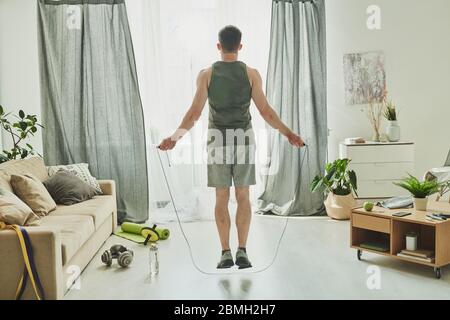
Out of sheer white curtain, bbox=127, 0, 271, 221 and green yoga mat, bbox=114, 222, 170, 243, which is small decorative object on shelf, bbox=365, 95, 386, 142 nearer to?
sheer white curtain, bbox=127, 0, 271, 221

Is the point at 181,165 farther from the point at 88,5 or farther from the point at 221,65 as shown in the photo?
the point at 221,65

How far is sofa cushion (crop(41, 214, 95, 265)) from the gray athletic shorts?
3.00 ft

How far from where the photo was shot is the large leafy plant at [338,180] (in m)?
4.89

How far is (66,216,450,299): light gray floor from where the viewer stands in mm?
3014

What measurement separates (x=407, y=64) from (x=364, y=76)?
0.50m

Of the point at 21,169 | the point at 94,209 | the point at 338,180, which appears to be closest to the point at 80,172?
the point at 21,169

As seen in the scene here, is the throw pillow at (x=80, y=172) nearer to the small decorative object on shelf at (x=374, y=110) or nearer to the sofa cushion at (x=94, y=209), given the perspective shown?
the sofa cushion at (x=94, y=209)

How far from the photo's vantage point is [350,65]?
18.2 ft

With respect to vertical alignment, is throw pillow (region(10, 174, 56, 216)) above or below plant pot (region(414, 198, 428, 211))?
above

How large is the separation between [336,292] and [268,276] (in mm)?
491

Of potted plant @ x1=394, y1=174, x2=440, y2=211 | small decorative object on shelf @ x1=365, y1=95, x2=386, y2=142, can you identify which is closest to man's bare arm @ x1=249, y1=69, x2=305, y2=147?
potted plant @ x1=394, y1=174, x2=440, y2=211

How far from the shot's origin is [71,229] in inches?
129

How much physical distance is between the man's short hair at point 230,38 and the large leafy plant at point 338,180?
7.14 ft

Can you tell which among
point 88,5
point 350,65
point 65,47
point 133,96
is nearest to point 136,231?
point 133,96
